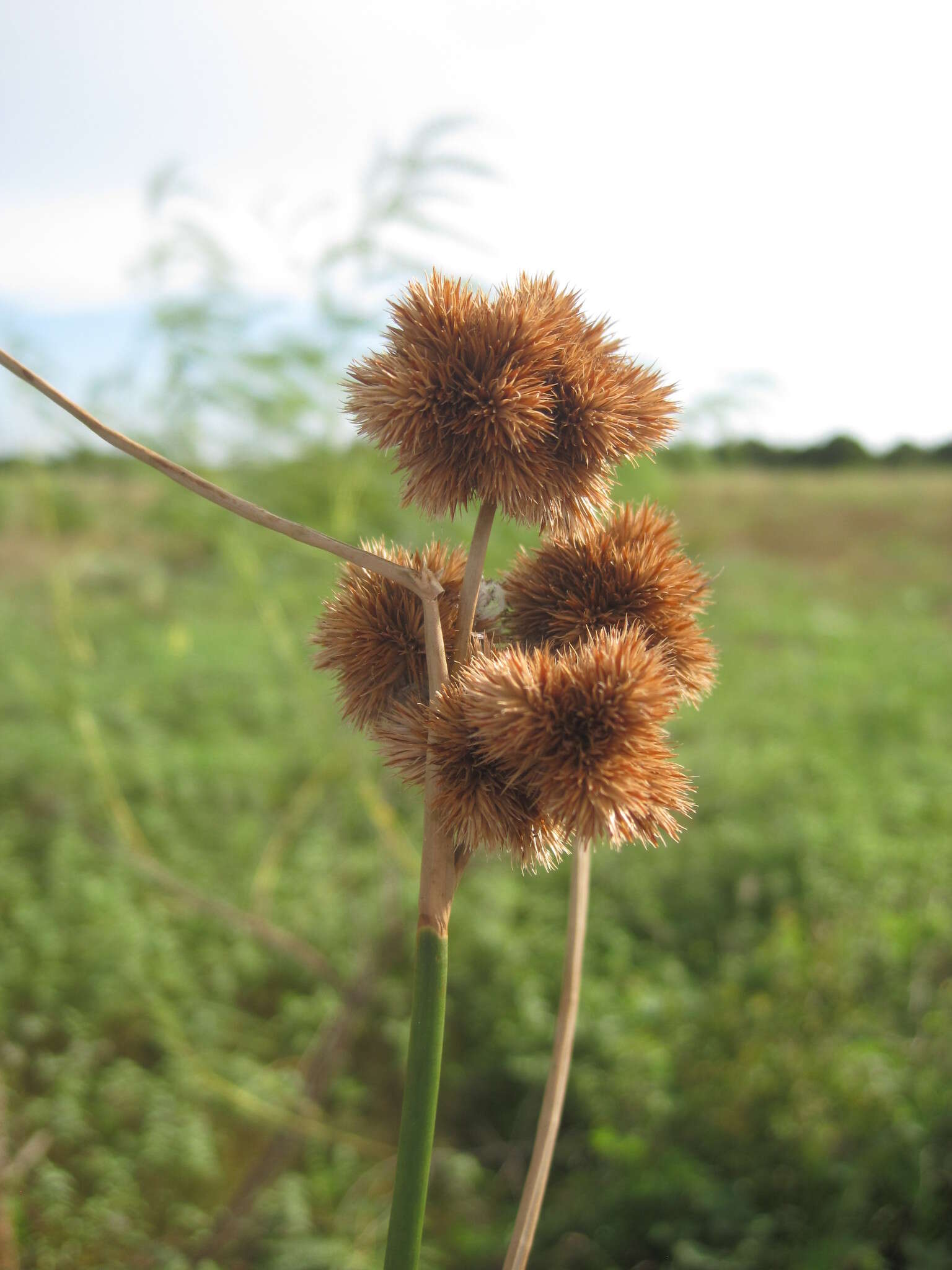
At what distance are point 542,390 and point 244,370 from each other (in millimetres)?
1812

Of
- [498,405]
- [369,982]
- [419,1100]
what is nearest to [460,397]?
[498,405]

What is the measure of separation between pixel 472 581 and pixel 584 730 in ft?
0.22

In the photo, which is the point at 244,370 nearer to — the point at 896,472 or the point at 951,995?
the point at 951,995

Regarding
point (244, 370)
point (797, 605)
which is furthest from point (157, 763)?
point (797, 605)

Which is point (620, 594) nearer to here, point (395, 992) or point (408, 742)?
point (408, 742)

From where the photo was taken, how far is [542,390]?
35 cm

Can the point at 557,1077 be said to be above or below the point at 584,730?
below

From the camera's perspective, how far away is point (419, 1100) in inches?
13.2

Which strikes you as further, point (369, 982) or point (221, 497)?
point (369, 982)

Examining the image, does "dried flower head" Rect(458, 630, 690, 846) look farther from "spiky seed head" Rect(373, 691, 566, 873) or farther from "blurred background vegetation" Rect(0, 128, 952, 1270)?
"blurred background vegetation" Rect(0, 128, 952, 1270)

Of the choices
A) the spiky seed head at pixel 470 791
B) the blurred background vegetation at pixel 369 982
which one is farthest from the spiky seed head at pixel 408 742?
the blurred background vegetation at pixel 369 982

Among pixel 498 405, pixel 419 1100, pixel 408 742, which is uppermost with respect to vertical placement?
pixel 498 405

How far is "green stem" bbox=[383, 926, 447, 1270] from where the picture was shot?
33 cm

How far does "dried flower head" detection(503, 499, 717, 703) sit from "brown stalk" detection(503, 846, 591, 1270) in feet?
0.31
